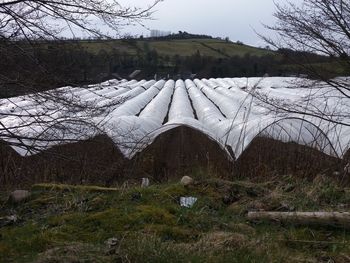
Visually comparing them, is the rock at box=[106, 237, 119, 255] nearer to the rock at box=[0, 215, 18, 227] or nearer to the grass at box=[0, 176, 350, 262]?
the grass at box=[0, 176, 350, 262]

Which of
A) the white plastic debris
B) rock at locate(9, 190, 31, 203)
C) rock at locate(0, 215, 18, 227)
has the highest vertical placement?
the white plastic debris

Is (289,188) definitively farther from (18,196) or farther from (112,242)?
(18,196)

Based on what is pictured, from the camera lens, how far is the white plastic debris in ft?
16.6

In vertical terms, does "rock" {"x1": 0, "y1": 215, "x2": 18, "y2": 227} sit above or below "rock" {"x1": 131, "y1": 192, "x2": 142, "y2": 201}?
below

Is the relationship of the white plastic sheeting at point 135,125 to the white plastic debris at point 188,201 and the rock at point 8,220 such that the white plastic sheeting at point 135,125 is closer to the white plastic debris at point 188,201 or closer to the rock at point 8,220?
the rock at point 8,220

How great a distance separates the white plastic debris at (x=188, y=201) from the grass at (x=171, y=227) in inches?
2.6

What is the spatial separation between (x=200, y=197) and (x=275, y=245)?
1.51m

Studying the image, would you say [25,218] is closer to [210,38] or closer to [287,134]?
[287,134]

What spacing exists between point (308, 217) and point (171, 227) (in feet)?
4.06

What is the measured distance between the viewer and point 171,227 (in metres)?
4.33

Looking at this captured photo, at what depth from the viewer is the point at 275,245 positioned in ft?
13.1

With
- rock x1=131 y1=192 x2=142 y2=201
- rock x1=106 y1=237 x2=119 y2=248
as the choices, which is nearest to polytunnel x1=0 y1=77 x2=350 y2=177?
rock x1=131 y1=192 x2=142 y2=201

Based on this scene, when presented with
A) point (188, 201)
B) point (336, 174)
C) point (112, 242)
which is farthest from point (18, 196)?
point (336, 174)

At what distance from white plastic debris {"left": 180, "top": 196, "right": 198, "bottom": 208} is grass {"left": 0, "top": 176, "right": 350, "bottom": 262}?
66mm
